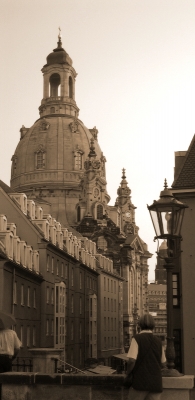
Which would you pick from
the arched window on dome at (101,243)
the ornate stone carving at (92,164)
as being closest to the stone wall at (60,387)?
the arched window on dome at (101,243)

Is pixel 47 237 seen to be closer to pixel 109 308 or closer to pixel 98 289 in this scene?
pixel 98 289

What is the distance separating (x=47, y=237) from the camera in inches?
2121

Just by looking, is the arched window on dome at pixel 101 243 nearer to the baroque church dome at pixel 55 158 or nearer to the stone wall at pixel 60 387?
the baroque church dome at pixel 55 158

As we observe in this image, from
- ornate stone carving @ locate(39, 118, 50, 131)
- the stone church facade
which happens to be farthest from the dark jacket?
ornate stone carving @ locate(39, 118, 50, 131)

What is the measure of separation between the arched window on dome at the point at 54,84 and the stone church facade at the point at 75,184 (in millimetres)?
2983

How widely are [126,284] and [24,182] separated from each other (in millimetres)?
25905

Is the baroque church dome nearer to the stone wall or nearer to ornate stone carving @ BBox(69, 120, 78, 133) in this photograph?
ornate stone carving @ BBox(69, 120, 78, 133)

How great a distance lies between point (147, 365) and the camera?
11523mm

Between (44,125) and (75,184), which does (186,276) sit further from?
(44,125)

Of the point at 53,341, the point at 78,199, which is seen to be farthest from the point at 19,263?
the point at 78,199

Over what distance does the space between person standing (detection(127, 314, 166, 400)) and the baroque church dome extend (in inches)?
4264

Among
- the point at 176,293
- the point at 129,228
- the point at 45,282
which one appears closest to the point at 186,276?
the point at 176,293

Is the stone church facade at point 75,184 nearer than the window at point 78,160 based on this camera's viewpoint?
Yes

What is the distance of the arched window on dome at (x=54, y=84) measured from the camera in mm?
139375
